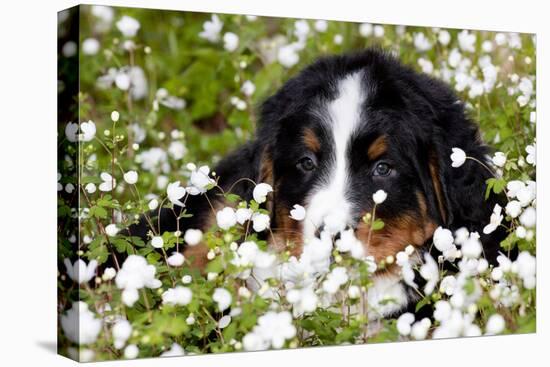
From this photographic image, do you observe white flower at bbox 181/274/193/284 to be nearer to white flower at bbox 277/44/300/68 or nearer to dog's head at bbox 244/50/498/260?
dog's head at bbox 244/50/498/260

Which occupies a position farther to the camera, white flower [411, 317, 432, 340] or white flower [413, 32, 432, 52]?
white flower [413, 32, 432, 52]

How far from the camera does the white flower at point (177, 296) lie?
13.3ft

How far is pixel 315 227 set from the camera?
4172 millimetres

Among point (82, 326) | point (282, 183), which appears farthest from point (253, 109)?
point (82, 326)

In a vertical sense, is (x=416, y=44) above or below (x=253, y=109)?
above

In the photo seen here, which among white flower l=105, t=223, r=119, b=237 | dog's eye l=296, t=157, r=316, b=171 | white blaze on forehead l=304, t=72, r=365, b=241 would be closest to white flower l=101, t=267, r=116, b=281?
white flower l=105, t=223, r=119, b=237

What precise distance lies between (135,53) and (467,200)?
2.97 metres

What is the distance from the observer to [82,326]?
13.3ft

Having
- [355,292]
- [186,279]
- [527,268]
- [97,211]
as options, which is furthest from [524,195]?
[97,211]

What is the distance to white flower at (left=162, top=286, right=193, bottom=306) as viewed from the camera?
4039mm

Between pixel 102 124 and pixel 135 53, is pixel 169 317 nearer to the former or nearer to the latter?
pixel 102 124

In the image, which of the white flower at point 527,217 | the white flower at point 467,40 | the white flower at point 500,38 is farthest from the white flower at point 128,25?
the white flower at point 527,217

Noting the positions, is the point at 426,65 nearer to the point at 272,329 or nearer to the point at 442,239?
the point at 442,239

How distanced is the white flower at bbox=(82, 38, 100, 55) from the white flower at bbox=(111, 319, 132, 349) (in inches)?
54.9
